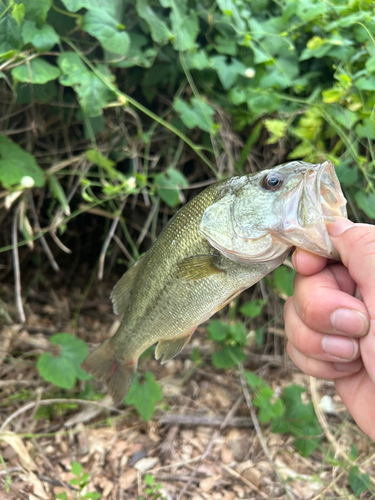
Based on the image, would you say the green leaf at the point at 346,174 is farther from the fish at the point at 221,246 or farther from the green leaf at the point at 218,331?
the green leaf at the point at 218,331

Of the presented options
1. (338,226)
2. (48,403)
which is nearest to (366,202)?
(338,226)

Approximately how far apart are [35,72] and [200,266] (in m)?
1.14

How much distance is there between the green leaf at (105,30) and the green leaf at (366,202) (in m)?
1.29

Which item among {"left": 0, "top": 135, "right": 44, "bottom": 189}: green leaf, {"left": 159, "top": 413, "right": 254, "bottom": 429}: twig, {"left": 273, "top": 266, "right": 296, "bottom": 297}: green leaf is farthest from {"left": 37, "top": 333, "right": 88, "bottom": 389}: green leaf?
{"left": 273, "top": 266, "right": 296, "bottom": 297}: green leaf

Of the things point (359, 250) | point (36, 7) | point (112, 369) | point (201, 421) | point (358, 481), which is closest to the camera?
point (359, 250)

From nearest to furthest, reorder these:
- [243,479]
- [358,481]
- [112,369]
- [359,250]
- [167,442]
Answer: [359,250] → [112,369] → [358,481] → [243,479] → [167,442]

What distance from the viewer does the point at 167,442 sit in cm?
197

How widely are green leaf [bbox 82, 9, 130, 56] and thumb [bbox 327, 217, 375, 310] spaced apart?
4.00 ft

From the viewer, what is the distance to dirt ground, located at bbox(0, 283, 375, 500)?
1.75 metres

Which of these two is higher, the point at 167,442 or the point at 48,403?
the point at 48,403

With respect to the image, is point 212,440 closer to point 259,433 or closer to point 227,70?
point 259,433

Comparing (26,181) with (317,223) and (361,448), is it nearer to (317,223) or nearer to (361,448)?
(317,223)

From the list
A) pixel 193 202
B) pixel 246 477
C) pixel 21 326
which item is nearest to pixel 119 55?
pixel 193 202

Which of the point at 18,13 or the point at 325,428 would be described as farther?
the point at 325,428
